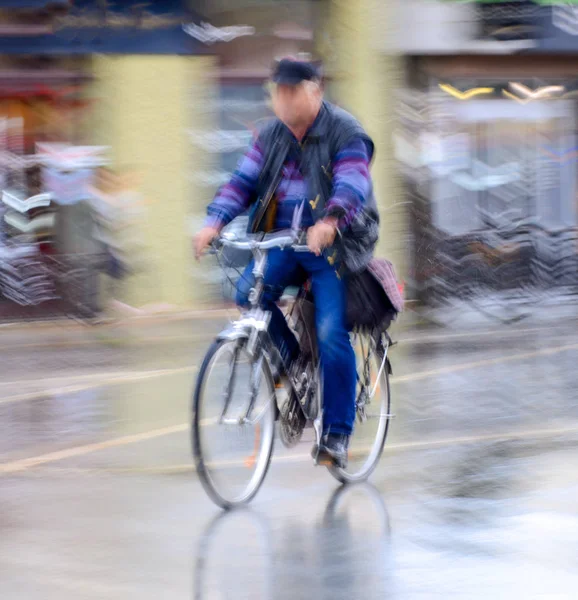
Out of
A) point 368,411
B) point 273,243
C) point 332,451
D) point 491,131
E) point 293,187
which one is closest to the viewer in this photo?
point 273,243

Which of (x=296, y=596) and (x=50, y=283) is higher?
(x=296, y=596)

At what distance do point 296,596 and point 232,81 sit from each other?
42.0 ft

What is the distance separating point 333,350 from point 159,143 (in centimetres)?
1089

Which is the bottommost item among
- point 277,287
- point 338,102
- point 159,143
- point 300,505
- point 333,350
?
point 300,505

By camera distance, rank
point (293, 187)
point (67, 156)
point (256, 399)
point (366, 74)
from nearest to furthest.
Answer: point (256, 399)
point (293, 187)
point (67, 156)
point (366, 74)

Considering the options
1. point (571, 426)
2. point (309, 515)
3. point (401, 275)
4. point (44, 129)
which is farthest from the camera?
point (401, 275)

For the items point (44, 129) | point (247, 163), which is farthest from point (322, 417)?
point (44, 129)

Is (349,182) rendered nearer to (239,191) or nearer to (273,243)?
(273,243)

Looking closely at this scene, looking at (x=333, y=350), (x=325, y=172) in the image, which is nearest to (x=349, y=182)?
(x=325, y=172)

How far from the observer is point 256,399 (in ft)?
19.2

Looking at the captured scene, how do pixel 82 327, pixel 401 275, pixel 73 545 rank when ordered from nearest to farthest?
pixel 73 545 < pixel 82 327 < pixel 401 275

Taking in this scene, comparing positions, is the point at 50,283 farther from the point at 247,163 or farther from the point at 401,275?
the point at 247,163

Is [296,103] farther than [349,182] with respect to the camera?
Yes

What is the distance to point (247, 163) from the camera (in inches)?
239
